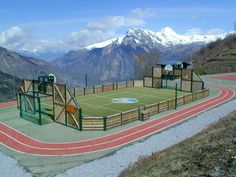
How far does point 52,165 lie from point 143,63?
68.2 meters

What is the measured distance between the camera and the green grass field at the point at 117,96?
3206cm

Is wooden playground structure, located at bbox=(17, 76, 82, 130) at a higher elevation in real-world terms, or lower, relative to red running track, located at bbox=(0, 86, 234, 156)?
higher

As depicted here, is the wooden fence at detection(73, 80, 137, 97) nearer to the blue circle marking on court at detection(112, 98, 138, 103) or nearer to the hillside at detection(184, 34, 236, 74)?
the blue circle marking on court at detection(112, 98, 138, 103)

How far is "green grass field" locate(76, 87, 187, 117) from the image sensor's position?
105ft

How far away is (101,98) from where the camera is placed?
39.3 metres

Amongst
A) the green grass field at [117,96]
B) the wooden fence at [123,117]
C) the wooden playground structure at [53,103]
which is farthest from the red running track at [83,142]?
the green grass field at [117,96]

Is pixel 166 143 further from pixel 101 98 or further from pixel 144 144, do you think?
pixel 101 98

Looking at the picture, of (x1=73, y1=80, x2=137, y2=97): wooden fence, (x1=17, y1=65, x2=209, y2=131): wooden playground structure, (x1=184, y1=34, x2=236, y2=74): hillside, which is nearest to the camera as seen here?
(x1=17, y1=65, x2=209, y2=131): wooden playground structure

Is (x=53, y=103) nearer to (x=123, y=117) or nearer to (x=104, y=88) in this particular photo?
(x=123, y=117)

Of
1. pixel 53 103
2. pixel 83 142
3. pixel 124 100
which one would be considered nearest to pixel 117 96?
pixel 124 100

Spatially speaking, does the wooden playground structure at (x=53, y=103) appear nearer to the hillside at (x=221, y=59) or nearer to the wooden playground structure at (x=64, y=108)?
the wooden playground structure at (x=64, y=108)

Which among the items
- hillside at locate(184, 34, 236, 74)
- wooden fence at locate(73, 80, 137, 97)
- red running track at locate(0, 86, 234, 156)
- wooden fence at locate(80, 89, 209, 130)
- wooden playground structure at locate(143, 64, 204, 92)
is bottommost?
red running track at locate(0, 86, 234, 156)

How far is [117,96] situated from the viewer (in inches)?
1612

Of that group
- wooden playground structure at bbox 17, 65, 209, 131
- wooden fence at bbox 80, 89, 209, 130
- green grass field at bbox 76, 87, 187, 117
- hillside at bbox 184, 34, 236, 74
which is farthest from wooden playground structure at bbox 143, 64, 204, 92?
hillside at bbox 184, 34, 236, 74
